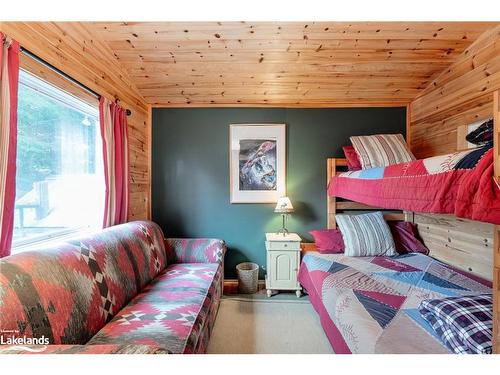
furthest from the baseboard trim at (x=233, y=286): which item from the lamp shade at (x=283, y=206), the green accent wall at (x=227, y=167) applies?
the lamp shade at (x=283, y=206)

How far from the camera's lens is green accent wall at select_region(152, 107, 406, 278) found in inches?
111

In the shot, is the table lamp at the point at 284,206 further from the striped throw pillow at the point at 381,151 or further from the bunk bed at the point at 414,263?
the striped throw pillow at the point at 381,151

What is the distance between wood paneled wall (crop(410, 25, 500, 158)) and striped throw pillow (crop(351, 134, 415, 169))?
0.38 meters

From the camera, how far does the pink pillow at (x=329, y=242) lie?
2.42m

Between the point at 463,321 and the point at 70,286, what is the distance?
186cm

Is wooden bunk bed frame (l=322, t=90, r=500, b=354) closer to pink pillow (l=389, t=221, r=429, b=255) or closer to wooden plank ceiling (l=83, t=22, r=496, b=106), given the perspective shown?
pink pillow (l=389, t=221, r=429, b=255)

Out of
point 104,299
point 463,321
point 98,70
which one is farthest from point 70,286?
point 463,321

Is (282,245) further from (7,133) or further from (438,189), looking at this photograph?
(7,133)

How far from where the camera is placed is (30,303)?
0.93m

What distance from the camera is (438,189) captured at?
3.73ft

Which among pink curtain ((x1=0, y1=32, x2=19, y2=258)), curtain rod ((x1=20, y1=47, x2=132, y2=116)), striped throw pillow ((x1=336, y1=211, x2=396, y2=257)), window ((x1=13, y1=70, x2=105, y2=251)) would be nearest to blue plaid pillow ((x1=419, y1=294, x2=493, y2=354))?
striped throw pillow ((x1=336, y1=211, x2=396, y2=257))

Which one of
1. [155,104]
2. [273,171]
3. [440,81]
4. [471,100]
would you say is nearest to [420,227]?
[471,100]

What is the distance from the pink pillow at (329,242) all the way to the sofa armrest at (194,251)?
1.07m
